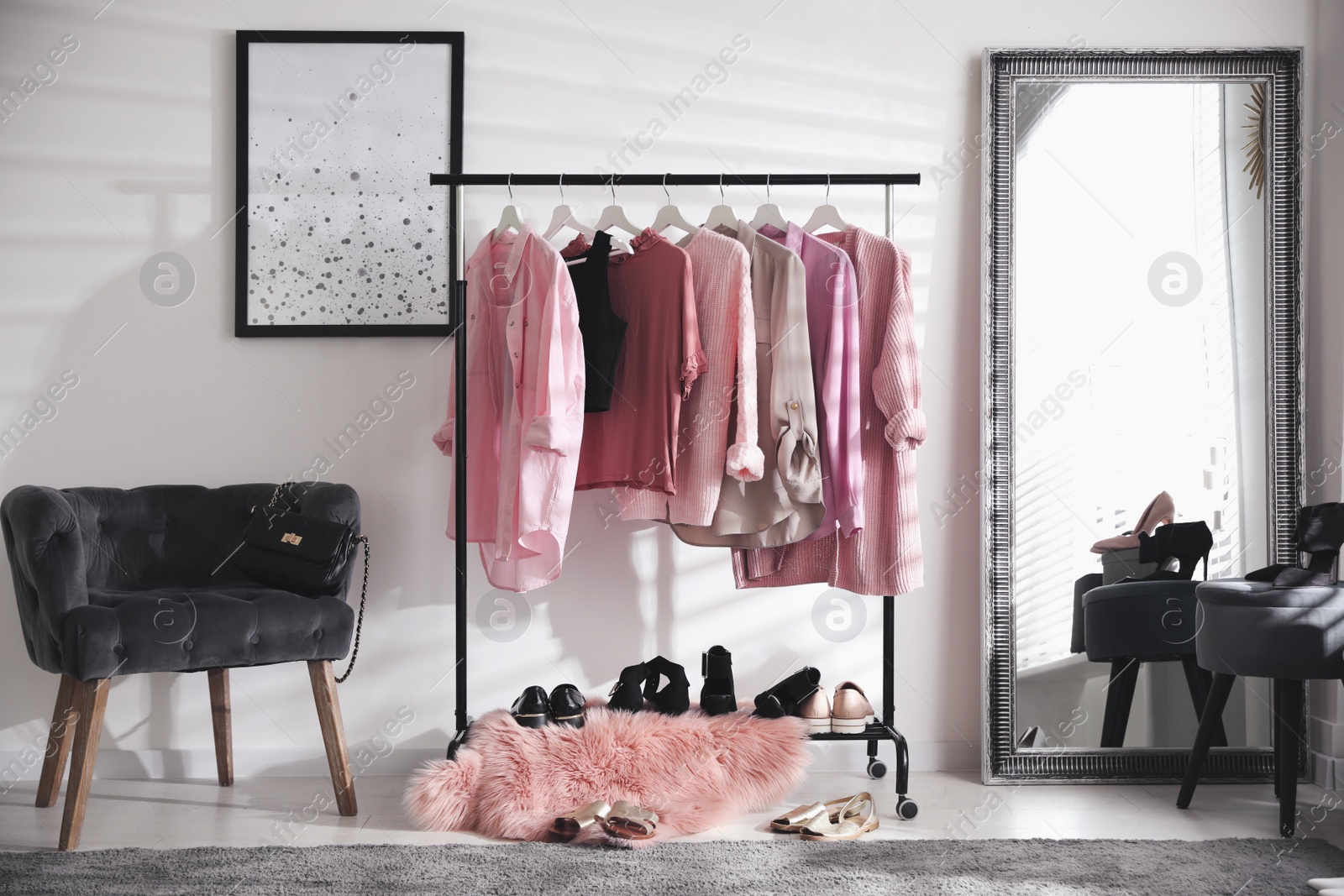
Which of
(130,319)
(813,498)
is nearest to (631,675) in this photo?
(813,498)

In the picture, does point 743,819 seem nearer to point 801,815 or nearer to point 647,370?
point 801,815

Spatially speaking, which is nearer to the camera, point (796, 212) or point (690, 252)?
point (690, 252)

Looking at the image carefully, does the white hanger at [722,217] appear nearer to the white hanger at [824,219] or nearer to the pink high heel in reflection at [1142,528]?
the white hanger at [824,219]

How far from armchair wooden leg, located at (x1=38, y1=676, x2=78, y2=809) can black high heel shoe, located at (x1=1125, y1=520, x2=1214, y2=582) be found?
9.16ft

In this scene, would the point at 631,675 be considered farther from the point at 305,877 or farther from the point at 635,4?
the point at 635,4

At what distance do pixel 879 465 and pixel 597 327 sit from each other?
79cm

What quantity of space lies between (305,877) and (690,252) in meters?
1.65

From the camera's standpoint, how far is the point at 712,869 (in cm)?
192

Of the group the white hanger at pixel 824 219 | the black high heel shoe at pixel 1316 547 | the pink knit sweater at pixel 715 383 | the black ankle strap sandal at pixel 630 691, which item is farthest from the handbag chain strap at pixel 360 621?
the black high heel shoe at pixel 1316 547

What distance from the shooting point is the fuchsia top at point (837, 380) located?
229cm

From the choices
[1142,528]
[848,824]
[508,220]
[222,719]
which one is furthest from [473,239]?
[1142,528]

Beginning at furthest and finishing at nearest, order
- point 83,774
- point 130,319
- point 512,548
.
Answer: point 130,319 → point 512,548 → point 83,774

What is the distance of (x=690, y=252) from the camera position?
2.38 meters

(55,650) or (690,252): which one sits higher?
(690,252)
